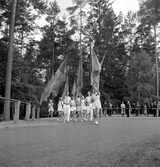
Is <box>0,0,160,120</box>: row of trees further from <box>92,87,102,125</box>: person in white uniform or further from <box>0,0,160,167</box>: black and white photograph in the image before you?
<box>92,87,102,125</box>: person in white uniform

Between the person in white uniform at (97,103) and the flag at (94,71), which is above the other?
the flag at (94,71)

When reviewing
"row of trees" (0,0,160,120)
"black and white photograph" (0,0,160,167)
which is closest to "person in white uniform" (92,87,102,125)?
"black and white photograph" (0,0,160,167)

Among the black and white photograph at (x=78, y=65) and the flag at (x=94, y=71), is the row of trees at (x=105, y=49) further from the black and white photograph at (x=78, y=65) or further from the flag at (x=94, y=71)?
the flag at (x=94, y=71)

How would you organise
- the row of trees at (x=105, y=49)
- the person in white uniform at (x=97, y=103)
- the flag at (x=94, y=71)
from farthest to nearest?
the row of trees at (x=105, y=49), the flag at (x=94, y=71), the person in white uniform at (x=97, y=103)

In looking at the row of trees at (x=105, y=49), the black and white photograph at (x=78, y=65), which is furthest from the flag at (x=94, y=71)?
the row of trees at (x=105, y=49)

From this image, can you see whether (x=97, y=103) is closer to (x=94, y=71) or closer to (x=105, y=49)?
(x=94, y=71)

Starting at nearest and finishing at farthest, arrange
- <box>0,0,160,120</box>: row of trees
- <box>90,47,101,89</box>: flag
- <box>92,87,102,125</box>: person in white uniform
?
<box>92,87,102,125</box>: person in white uniform
<box>90,47,101,89</box>: flag
<box>0,0,160,120</box>: row of trees

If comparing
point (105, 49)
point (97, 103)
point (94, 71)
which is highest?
point (105, 49)

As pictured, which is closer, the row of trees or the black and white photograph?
the black and white photograph

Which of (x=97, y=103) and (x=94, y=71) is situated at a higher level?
(x=94, y=71)

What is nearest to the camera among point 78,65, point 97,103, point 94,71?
point 97,103

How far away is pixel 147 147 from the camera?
6066 mm

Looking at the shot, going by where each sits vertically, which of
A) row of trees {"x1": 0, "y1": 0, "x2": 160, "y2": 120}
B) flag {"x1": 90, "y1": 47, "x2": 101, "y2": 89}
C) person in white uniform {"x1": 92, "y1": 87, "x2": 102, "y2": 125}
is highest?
row of trees {"x1": 0, "y1": 0, "x2": 160, "y2": 120}

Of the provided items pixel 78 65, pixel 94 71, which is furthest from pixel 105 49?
pixel 94 71
